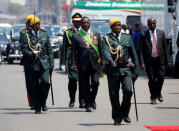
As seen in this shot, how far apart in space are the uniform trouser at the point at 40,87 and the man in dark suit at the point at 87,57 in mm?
610

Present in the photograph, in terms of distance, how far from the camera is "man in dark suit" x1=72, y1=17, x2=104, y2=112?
14.0 meters

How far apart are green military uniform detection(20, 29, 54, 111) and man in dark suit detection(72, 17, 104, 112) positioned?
0.50m

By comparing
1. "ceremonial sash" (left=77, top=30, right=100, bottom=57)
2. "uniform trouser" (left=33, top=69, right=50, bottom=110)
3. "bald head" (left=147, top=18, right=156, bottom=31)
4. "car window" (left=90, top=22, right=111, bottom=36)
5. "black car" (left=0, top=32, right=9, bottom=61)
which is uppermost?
"bald head" (left=147, top=18, right=156, bottom=31)

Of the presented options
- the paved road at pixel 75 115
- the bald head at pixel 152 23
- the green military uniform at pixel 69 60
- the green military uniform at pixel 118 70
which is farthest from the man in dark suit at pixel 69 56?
the green military uniform at pixel 118 70

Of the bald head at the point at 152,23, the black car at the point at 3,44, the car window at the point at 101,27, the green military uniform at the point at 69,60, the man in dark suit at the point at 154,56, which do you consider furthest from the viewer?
the black car at the point at 3,44

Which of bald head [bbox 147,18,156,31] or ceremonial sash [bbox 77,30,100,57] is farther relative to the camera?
bald head [bbox 147,18,156,31]

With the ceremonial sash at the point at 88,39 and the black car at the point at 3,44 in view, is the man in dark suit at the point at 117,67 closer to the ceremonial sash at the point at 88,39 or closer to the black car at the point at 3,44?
the ceremonial sash at the point at 88,39

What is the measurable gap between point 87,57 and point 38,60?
0.90 metres

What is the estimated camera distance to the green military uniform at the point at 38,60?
1400cm

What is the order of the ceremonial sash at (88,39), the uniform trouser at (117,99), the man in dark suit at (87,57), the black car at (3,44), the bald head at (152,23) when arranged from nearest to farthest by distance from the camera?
the uniform trouser at (117,99), the man in dark suit at (87,57), the ceremonial sash at (88,39), the bald head at (152,23), the black car at (3,44)

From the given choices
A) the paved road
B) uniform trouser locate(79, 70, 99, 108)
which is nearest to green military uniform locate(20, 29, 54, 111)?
the paved road

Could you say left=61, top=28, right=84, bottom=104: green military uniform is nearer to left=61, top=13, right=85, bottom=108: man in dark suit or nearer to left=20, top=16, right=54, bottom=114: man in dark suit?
left=61, top=13, right=85, bottom=108: man in dark suit

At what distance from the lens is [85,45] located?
14.0m

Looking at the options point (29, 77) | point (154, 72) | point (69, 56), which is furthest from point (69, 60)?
point (154, 72)
